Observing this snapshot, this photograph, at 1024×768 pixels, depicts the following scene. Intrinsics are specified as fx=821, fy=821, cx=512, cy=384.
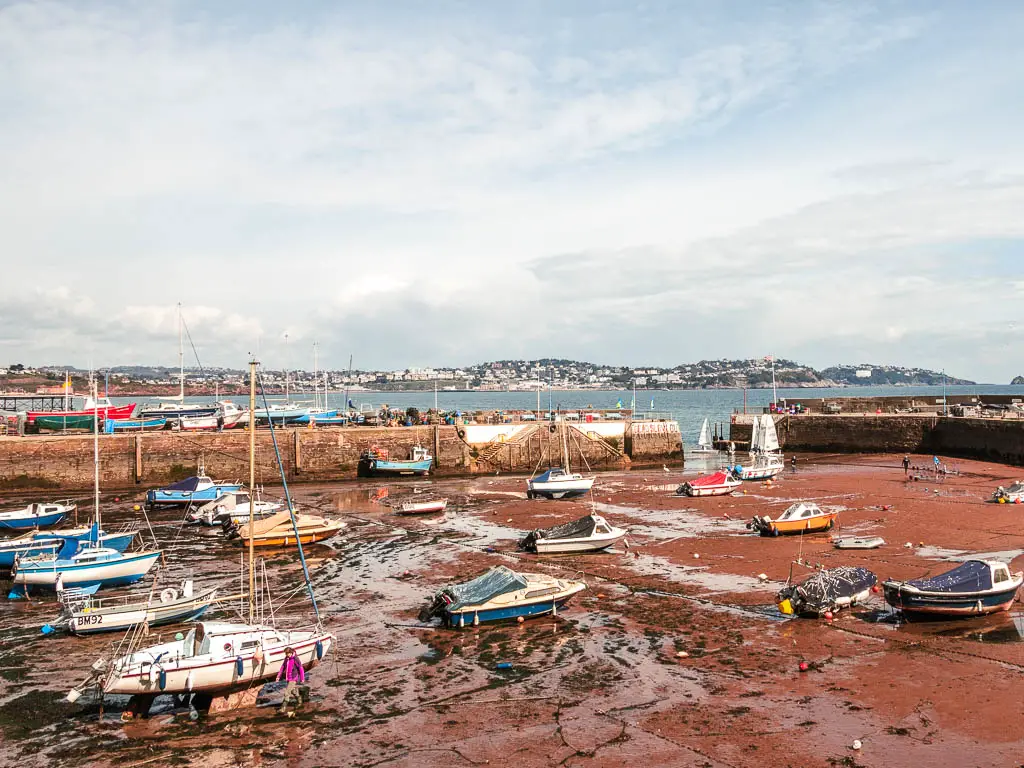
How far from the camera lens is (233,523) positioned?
117ft

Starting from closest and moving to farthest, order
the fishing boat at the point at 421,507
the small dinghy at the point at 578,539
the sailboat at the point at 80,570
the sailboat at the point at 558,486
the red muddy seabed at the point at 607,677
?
the red muddy seabed at the point at 607,677
the sailboat at the point at 80,570
the small dinghy at the point at 578,539
the fishing boat at the point at 421,507
the sailboat at the point at 558,486

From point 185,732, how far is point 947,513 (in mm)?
32207

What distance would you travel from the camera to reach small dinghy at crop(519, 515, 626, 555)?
1210 inches

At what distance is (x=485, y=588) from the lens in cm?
2286

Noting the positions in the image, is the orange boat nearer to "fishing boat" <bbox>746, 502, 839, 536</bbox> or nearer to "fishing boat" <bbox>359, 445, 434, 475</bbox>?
"fishing boat" <bbox>746, 502, 839, 536</bbox>

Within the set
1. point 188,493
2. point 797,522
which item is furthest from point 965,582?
point 188,493

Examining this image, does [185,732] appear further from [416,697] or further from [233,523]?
[233,523]

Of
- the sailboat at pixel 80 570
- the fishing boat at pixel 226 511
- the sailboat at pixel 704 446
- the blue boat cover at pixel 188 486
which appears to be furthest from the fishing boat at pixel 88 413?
the sailboat at pixel 704 446

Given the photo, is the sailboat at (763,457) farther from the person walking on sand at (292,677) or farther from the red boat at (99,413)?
the red boat at (99,413)

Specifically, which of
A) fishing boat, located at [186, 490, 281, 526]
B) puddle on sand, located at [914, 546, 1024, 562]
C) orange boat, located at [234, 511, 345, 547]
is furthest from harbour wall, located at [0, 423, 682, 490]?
puddle on sand, located at [914, 546, 1024, 562]

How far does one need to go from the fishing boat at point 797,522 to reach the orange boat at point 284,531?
1750 cm

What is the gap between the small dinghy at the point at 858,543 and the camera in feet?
97.3

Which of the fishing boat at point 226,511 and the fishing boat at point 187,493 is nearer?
the fishing boat at point 226,511

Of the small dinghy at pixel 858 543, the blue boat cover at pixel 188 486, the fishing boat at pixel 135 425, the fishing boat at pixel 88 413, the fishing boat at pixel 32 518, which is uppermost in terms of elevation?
the fishing boat at pixel 88 413
